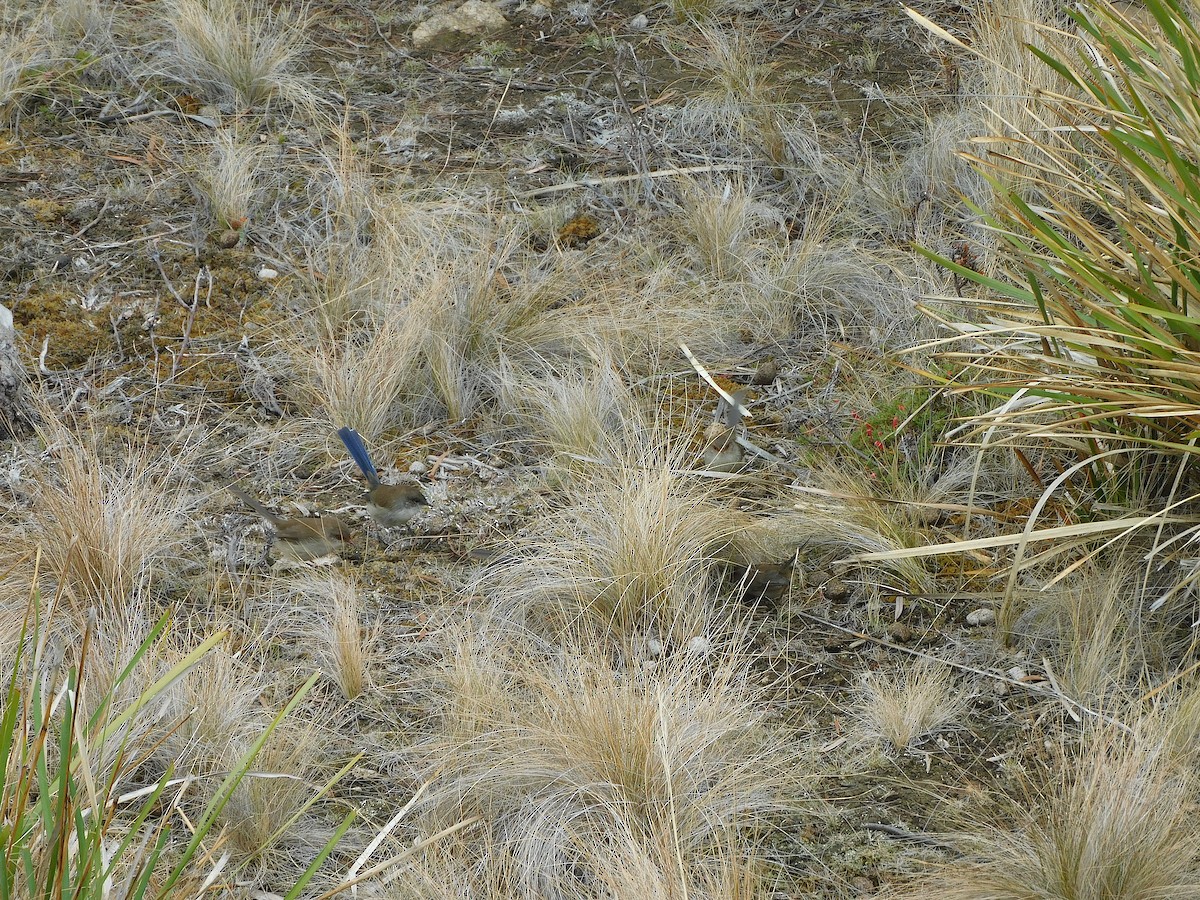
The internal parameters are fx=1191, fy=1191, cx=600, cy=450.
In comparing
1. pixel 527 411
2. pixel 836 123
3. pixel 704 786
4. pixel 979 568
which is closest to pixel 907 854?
pixel 704 786

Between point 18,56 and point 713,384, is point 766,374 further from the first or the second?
point 18,56

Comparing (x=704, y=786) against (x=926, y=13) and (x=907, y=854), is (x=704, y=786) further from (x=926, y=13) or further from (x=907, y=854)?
(x=926, y=13)

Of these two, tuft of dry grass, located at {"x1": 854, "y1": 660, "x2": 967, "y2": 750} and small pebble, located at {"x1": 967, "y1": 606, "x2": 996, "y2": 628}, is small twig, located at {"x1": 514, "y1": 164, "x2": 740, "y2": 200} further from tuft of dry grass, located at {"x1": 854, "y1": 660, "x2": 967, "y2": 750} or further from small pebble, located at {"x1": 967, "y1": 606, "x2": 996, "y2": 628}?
tuft of dry grass, located at {"x1": 854, "y1": 660, "x2": 967, "y2": 750}

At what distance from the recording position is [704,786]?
89.5 inches

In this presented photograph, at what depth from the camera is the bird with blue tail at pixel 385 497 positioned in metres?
3.03

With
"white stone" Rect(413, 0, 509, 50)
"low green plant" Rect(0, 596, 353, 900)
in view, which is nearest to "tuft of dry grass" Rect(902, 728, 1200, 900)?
"low green plant" Rect(0, 596, 353, 900)

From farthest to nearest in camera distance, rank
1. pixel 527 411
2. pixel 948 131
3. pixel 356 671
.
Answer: pixel 948 131 → pixel 527 411 → pixel 356 671

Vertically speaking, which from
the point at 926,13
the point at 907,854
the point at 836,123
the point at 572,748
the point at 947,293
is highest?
the point at 926,13

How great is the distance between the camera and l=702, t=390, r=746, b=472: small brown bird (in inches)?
125

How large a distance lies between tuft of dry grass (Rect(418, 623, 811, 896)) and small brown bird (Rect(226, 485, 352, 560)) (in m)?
0.72

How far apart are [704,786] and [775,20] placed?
3.64 metres

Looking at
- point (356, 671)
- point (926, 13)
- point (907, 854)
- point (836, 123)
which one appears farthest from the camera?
point (926, 13)

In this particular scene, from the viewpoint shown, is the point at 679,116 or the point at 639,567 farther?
the point at 679,116

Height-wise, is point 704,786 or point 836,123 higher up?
point 836,123
